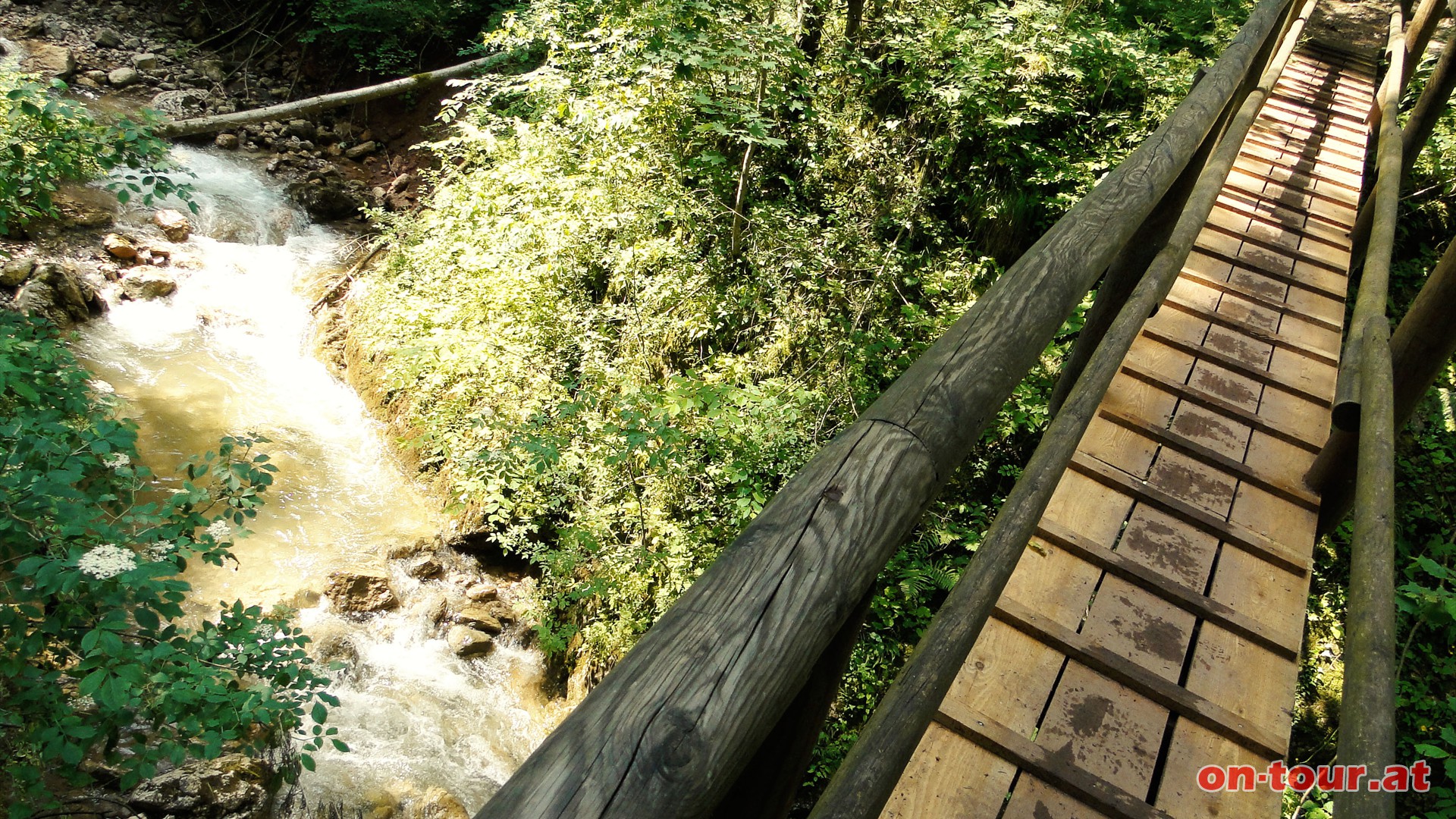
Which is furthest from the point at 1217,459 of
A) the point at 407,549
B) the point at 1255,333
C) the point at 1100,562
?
the point at 407,549

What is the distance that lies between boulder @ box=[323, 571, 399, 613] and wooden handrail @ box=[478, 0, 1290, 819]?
5.99 metres

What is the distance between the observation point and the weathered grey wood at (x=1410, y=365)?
8.57ft

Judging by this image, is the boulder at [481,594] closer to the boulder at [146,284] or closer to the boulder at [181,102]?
the boulder at [146,284]

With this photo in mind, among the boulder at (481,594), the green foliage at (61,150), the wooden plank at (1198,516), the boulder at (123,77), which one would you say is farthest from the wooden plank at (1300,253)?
the boulder at (123,77)

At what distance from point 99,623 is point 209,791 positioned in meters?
2.14

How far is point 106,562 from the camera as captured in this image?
3.14 meters

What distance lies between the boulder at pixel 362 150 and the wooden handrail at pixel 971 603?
1200 centimetres

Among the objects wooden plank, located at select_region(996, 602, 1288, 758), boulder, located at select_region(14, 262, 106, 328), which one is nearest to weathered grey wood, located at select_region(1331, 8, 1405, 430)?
wooden plank, located at select_region(996, 602, 1288, 758)

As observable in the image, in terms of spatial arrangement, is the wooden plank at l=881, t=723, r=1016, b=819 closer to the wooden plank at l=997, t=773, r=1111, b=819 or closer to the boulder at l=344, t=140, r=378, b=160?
the wooden plank at l=997, t=773, r=1111, b=819

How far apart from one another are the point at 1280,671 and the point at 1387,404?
Answer: 76cm

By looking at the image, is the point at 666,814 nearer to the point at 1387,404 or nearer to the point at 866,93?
the point at 1387,404

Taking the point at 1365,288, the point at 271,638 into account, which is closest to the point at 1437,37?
the point at 1365,288

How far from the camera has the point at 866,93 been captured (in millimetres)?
7035

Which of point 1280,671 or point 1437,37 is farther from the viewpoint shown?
point 1437,37
